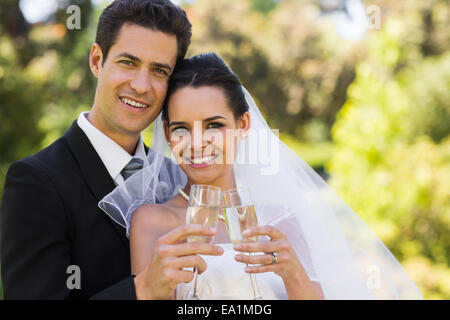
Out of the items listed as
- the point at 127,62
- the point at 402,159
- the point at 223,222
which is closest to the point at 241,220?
the point at 223,222

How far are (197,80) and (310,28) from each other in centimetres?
1704

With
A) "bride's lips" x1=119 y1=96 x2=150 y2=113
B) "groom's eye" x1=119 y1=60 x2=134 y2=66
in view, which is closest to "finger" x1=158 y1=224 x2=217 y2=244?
"bride's lips" x1=119 y1=96 x2=150 y2=113

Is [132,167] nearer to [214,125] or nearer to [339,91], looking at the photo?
[214,125]

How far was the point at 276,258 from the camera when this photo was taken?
227 centimetres

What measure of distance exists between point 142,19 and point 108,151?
96 centimetres

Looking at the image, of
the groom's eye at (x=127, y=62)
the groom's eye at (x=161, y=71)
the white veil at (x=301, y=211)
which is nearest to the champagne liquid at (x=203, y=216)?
the white veil at (x=301, y=211)

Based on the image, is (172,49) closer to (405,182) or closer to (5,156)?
(405,182)

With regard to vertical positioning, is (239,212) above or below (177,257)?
above

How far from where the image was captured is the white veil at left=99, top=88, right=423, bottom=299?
10.0ft

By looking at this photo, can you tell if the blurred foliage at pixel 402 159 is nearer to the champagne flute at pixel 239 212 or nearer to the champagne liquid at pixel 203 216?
the champagne flute at pixel 239 212

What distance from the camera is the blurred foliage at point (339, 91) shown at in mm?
7445
